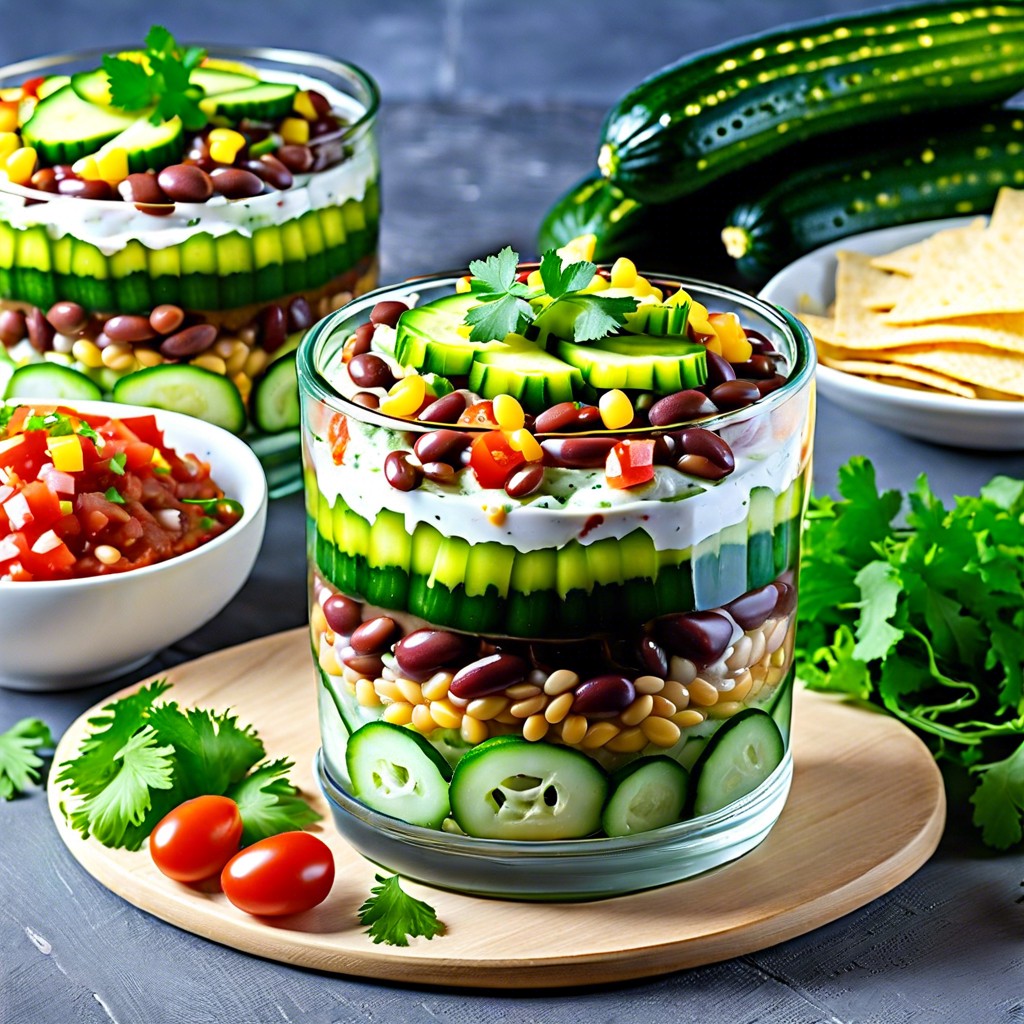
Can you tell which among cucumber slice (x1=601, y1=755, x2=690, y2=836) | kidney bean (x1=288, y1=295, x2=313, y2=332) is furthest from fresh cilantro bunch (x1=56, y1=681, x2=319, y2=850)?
kidney bean (x1=288, y1=295, x2=313, y2=332)

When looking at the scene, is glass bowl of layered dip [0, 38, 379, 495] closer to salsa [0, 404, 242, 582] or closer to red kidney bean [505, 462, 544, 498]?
salsa [0, 404, 242, 582]

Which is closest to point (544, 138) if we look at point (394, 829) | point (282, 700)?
point (282, 700)

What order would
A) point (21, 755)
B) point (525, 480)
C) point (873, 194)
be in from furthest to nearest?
point (873, 194), point (21, 755), point (525, 480)

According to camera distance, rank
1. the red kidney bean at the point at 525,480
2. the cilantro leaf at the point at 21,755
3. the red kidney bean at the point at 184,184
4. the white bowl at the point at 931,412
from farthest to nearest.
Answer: the white bowl at the point at 931,412
the red kidney bean at the point at 184,184
the cilantro leaf at the point at 21,755
the red kidney bean at the point at 525,480

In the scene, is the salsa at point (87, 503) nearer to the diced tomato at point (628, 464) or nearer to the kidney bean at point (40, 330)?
the kidney bean at point (40, 330)

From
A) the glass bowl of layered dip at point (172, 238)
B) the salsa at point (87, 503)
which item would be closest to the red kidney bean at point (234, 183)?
the glass bowl of layered dip at point (172, 238)

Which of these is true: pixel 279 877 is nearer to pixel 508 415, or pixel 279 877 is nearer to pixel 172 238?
pixel 508 415

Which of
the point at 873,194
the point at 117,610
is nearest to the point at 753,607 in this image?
the point at 117,610
